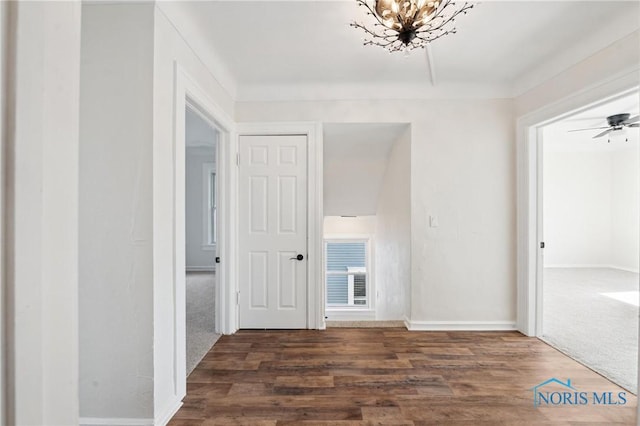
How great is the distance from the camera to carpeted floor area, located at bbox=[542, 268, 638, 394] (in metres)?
2.55

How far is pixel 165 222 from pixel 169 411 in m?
1.18

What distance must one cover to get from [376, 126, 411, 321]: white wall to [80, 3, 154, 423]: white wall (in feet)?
8.38

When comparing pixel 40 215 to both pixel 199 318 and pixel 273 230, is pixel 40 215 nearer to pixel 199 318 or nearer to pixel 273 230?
pixel 273 230

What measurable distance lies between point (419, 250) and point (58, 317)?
3258 millimetres

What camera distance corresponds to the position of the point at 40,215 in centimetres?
39

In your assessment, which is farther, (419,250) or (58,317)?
(419,250)

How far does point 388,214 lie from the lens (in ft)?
15.0

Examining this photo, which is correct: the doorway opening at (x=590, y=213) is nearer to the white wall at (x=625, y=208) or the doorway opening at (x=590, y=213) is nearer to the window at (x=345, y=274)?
the white wall at (x=625, y=208)

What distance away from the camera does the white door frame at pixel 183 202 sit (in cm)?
204

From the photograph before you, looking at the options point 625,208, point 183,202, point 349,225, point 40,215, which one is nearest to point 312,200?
point 183,202

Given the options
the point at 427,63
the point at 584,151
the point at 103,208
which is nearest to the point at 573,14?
the point at 427,63

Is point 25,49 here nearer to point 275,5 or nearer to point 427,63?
point 275,5

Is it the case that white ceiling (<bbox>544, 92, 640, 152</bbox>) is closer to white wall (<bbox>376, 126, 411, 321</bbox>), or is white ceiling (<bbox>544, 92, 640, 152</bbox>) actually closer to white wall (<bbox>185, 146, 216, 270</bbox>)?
white wall (<bbox>376, 126, 411, 321</bbox>)

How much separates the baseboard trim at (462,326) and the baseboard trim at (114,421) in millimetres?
2503
